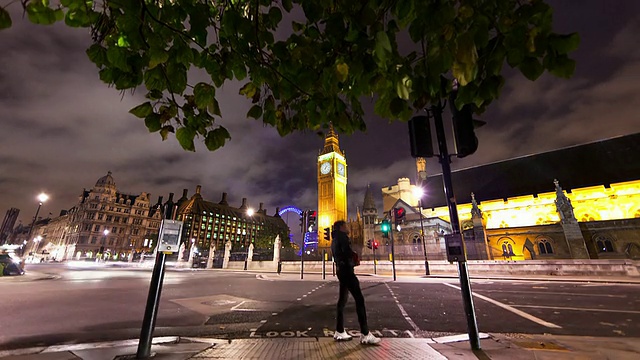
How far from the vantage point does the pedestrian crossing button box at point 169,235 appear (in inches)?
147

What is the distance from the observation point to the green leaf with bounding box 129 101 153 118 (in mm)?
2375

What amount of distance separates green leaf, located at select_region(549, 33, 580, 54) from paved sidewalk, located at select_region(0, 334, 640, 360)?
3336 millimetres

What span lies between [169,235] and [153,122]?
2.06 metres

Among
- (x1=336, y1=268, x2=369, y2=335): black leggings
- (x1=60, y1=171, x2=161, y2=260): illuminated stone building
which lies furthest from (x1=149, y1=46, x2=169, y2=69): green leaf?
(x1=60, y1=171, x2=161, y2=260): illuminated stone building

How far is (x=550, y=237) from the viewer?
29.7m

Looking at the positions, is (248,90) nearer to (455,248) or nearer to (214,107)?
(214,107)

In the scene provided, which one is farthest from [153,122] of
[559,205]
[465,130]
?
[559,205]

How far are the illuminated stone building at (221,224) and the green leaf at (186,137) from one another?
81883 millimetres

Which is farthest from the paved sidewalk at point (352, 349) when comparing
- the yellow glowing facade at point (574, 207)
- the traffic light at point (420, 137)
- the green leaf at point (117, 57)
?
the yellow glowing facade at point (574, 207)

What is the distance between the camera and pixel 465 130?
3.77 metres

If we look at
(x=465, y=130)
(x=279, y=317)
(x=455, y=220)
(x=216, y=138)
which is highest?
(x=465, y=130)

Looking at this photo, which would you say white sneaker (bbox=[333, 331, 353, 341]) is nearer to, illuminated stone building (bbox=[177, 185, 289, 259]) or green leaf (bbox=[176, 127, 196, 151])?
green leaf (bbox=[176, 127, 196, 151])

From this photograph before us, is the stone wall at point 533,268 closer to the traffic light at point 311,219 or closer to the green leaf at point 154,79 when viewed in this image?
the traffic light at point 311,219

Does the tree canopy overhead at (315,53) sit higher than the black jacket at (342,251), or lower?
higher
